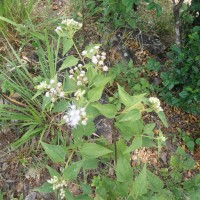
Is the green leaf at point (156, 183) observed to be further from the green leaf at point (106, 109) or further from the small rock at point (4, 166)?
the small rock at point (4, 166)

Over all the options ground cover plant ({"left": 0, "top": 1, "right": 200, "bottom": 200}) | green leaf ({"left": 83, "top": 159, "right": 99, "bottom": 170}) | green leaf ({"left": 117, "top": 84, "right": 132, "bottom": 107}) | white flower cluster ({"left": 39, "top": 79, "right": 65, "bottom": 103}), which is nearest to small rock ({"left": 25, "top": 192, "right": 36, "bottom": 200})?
ground cover plant ({"left": 0, "top": 1, "right": 200, "bottom": 200})

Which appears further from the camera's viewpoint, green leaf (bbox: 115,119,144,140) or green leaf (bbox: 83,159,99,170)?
green leaf (bbox: 83,159,99,170)

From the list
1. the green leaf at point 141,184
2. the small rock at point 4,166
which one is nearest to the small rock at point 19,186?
the small rock at point 4,166

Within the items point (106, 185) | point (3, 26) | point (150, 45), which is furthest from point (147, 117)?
point (3, 26)

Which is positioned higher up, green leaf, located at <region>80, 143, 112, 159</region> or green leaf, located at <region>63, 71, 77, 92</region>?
green leaf, located at <region>63, 71, 77, 92</region>

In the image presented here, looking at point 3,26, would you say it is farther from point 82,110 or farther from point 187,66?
point 82,110

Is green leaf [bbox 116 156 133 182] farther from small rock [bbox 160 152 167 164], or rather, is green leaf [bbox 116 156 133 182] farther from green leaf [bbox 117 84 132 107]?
small rock [bbox 160 152 167 164]

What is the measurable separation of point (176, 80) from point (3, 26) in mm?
1267

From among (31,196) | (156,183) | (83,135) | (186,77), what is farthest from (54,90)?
(186,77)

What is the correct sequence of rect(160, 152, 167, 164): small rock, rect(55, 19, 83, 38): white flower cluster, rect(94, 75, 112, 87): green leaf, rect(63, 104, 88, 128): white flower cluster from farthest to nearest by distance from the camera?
rect(160, 152, 167, 164): small rock → rect(55, 19, 83, 38): white flower cluster → rect(94, 75, 112, 87): green leaf → rect(63, 104, 88, 128): white flower cluster

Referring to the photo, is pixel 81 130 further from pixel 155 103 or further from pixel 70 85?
pixel 155 103

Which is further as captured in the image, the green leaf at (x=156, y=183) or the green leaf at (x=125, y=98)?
the green leaf at (x=156, y=183)

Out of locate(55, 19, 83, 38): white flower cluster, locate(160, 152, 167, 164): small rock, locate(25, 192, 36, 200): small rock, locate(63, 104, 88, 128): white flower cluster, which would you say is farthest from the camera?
locate(160, 152, 167, 164): small rock

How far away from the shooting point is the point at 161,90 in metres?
2.38
